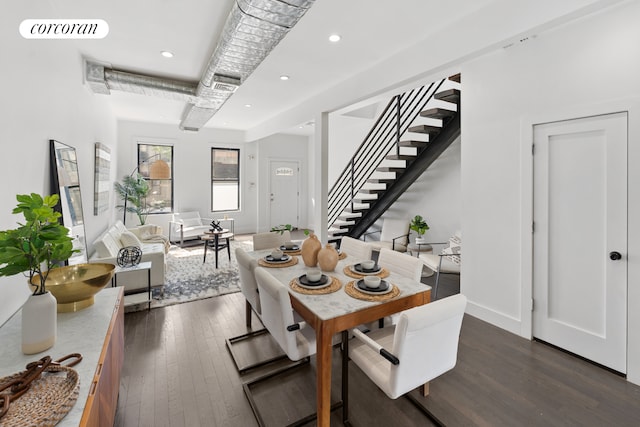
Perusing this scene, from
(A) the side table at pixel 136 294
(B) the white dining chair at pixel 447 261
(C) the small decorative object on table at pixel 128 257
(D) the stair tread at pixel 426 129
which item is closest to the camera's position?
(A) the side table at pixel 136 294

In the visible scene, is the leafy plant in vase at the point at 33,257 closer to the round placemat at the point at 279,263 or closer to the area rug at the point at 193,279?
the round placemat at the point at 279,263

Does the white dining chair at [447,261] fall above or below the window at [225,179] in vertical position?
below

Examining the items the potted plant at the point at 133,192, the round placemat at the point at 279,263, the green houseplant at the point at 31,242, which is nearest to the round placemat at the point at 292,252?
the round placemat at the point at 279,263

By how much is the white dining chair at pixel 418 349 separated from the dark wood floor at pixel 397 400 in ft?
1.53

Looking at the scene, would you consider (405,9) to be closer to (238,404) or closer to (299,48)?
(299,48)

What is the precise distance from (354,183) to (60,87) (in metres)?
5.01

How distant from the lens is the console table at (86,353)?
39.5 inches

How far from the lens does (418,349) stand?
1523 mm

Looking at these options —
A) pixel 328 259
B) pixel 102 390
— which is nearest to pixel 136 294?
pixel 328 259

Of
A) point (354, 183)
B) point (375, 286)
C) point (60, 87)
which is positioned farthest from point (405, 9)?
point (354, 183)

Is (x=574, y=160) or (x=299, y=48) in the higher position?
(x=299, y=48)

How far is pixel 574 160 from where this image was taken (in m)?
2.54

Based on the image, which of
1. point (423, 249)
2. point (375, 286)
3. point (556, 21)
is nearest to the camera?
point (375, 286)

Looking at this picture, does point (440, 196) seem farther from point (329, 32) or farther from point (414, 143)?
point (329, 32)
